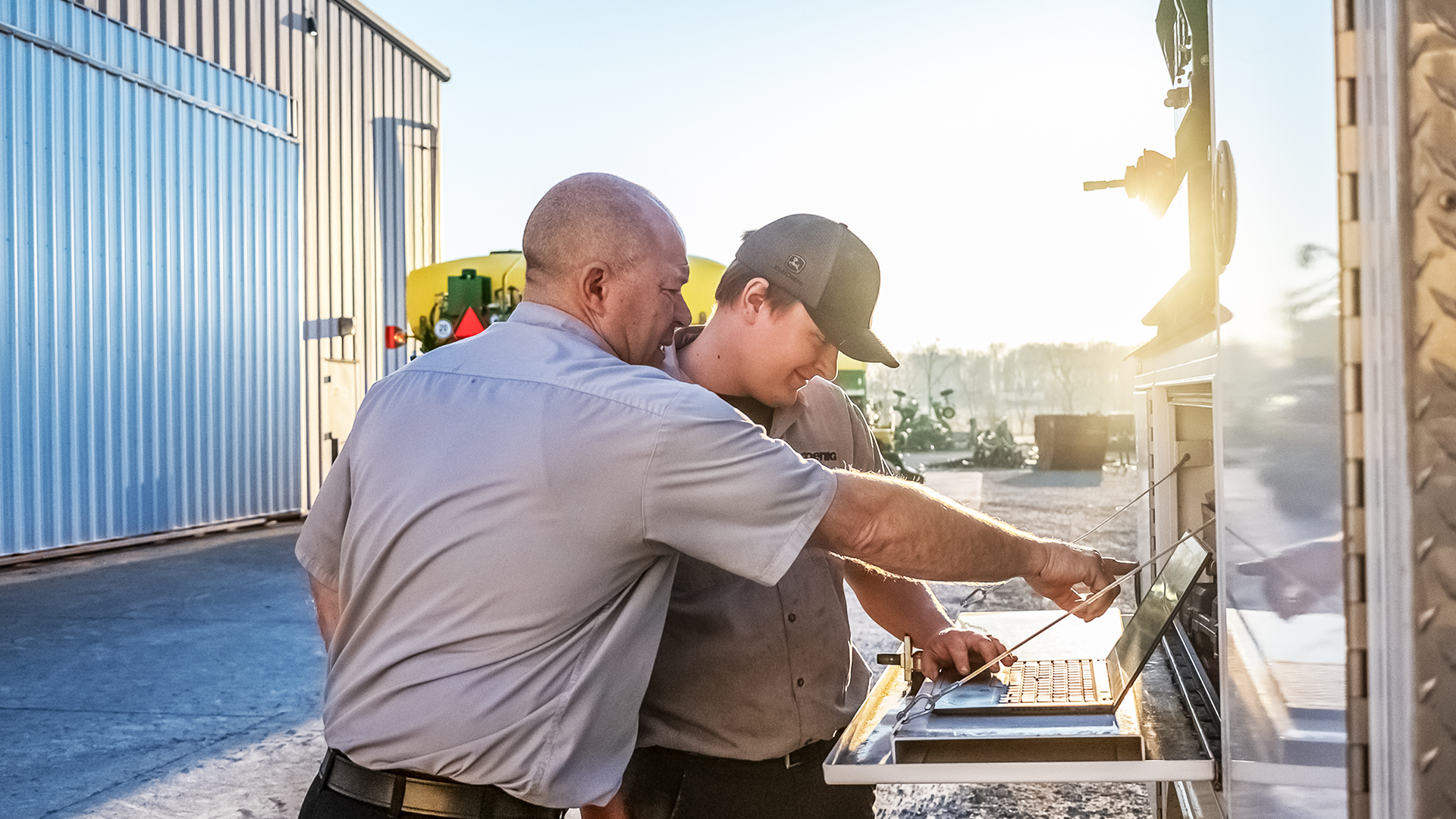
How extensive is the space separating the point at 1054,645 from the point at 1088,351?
29.9 m

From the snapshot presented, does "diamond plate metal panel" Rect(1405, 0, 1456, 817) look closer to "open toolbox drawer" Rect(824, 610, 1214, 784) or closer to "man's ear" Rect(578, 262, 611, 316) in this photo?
"open toolbox drawer" Rect(824, 610, 1214, 784)

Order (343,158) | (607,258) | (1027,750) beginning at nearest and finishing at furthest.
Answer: (1027,750), (607,258), (343,158)

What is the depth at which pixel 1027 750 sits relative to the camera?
56.3 inches

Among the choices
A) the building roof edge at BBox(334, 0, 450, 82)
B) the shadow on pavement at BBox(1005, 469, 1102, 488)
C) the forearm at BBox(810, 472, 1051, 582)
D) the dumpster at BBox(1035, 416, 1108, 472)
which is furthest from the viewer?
the dumpster at BBox(1035, 416, 1108, 472)

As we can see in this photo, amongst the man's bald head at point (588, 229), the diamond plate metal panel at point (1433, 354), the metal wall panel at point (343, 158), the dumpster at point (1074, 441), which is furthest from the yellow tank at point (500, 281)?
the dumpster at point (1074, 441)

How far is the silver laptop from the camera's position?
1.54 metres

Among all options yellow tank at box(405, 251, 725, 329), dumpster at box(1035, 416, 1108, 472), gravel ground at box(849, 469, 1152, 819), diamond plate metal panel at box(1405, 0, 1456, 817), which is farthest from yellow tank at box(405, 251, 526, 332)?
dumpster at box(1035, 416, 1108, 472)

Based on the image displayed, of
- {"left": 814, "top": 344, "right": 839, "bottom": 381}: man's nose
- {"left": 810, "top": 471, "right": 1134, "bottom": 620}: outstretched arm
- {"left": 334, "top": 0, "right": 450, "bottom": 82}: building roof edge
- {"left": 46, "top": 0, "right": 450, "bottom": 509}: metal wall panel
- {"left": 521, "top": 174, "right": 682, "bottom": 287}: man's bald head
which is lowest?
{"left": 810, "top": 471, "right": 1134, "bottom": 620}: outstretched arm

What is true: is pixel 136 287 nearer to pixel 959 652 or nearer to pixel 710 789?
pixel 710 789

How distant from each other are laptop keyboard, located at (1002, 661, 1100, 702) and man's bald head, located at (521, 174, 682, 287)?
0.92 meters

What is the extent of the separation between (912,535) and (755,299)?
0.67 m

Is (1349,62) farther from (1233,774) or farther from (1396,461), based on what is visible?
(1233,774)

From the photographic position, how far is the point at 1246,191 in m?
1.11

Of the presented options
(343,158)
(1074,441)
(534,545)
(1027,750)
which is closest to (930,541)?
(1027,750)
